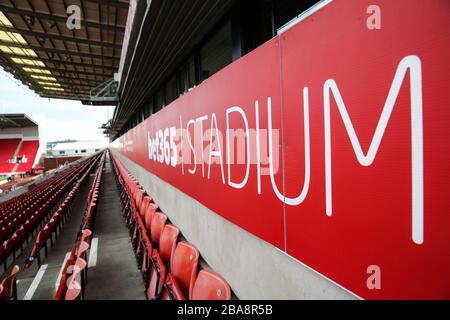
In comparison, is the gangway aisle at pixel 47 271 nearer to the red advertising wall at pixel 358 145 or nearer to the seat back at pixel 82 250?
the seat back at pixel 82 250

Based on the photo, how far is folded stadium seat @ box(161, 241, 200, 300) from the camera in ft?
6.34

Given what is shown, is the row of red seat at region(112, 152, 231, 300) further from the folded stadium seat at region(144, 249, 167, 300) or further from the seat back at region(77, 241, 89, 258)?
the seat back at region(77, 241, 89, 258)

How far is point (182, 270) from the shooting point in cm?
212

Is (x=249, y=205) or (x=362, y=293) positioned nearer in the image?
(x=362, y=293)

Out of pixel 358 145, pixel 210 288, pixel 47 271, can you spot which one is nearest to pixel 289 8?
pixel 358 145

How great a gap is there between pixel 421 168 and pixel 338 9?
621 millimetres

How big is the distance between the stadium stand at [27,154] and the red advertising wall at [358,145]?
45.8 m

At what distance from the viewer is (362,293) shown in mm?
894

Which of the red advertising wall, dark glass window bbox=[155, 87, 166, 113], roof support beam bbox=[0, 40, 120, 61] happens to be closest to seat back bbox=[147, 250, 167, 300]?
the red advertising wall

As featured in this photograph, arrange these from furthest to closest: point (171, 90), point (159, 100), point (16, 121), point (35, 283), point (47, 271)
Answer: point (16, 121), point (159, 100), point (171, 90), point (47, 271), point (35, 283)

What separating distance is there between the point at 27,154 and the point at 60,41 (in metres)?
34.0

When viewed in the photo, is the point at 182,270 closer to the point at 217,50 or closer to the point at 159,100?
the point at 217,50
